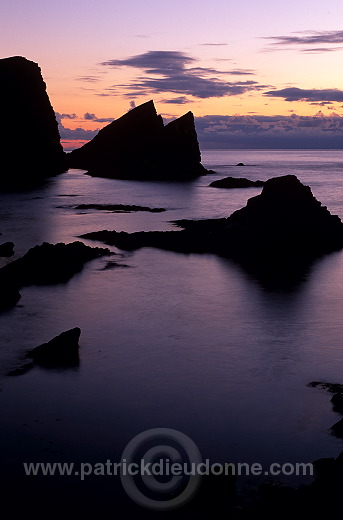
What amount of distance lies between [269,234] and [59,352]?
22.7 meters

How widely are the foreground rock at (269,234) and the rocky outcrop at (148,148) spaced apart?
8113 cm

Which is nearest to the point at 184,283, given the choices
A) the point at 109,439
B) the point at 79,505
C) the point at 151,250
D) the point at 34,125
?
the point at 151,250

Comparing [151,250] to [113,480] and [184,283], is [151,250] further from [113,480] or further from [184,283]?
[113,480]

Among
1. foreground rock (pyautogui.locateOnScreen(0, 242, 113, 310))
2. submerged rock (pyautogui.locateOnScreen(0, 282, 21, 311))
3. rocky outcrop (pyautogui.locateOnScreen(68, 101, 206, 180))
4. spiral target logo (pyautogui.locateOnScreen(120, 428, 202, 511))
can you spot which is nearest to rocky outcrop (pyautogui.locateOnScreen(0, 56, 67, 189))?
rocky outcrop (pyautogui.locateOnScreen(68, 101, 206, 180))

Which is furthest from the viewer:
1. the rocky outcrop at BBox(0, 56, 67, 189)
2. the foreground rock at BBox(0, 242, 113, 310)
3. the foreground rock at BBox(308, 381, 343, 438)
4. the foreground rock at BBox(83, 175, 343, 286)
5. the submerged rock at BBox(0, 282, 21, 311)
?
the rocky outcrop at BBox(0, 56, 67, 189)

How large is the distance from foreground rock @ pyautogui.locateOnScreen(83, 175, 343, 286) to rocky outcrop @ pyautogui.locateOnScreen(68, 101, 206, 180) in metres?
81.1

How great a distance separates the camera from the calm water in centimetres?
1282

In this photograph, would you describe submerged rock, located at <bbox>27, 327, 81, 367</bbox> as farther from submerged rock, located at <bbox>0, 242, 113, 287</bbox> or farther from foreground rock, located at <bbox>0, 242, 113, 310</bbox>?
submerged rock, located at <bbox>0, 242, 113, 287</bbox>

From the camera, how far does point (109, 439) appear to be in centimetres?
1270

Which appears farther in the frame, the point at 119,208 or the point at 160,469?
the point at 119,208

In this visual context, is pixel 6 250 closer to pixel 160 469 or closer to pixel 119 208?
pixel 160 469

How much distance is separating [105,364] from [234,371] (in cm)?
363

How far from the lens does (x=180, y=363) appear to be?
57.2ft

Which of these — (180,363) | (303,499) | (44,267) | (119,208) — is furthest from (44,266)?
(119,208)
